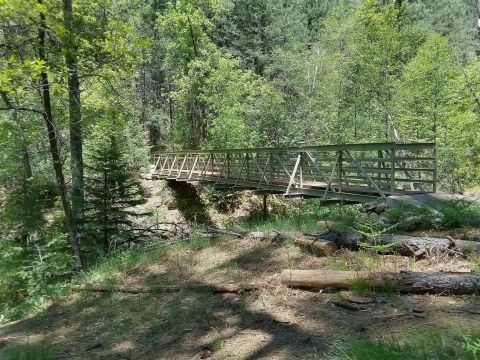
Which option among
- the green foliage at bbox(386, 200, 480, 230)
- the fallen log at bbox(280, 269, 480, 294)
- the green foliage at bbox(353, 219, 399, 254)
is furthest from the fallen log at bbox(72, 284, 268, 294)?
the green foliage at bbox(386, 200, 480, 230)

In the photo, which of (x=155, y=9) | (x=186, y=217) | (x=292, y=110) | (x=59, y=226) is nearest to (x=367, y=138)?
(x=292, y=110)

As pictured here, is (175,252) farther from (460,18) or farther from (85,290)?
(460,18)

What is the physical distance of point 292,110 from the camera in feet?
81.1

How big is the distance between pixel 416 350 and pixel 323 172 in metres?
7.71

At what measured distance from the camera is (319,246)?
5535 mm

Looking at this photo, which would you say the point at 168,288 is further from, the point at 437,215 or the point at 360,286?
the point at 437,215

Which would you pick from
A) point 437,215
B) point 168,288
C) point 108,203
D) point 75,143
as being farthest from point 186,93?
point 168,288

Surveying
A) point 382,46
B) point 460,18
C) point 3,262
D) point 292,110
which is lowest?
point 3,262

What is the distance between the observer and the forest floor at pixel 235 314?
3.52m

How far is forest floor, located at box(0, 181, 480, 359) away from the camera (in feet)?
11.5

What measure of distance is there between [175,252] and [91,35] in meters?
5.46

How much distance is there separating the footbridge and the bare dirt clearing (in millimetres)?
3588

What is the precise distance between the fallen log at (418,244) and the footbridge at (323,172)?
9.82 feet

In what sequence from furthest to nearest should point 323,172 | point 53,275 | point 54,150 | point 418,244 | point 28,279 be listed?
point 323,172 < point 54,150 < point 53,275 < point 28,279 < point 418,244
